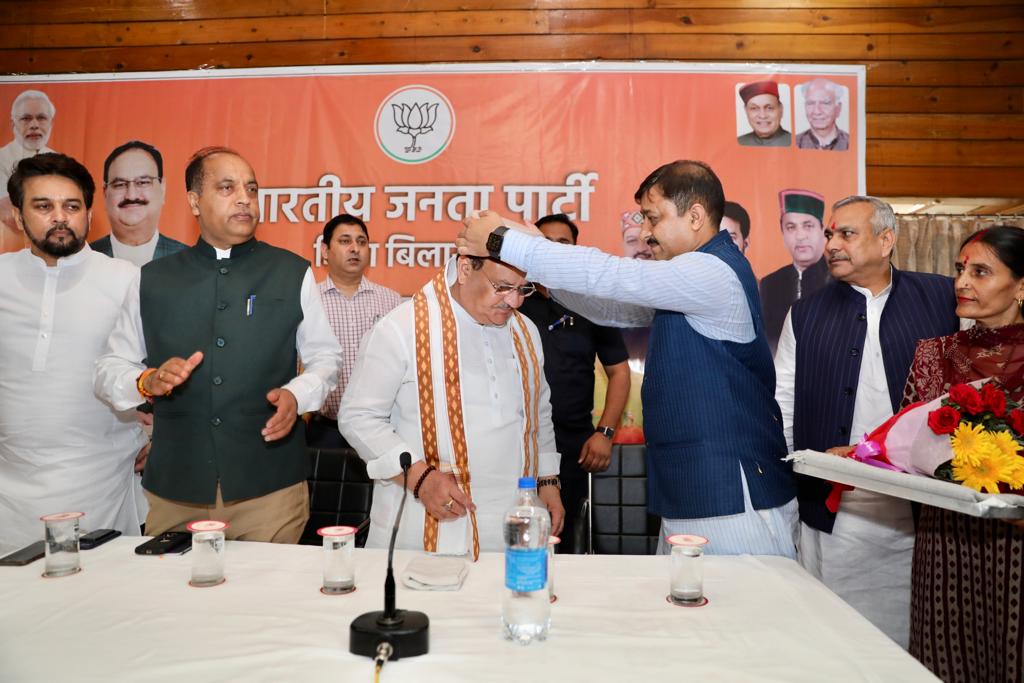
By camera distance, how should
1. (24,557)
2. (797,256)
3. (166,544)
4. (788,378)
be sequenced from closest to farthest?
(24,557), (166,544), (788,378), (797,256)

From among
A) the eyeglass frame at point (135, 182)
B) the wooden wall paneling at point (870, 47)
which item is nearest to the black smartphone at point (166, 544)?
the eyeglass frame at point (135, 182)

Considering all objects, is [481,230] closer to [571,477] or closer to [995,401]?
[995,401]

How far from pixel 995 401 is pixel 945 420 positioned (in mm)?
134

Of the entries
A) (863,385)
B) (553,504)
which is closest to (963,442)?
(863,385)

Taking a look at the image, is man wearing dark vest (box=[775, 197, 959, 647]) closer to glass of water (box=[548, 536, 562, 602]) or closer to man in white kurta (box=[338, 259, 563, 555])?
man in white kurta (box=[338, 259, 563, 555])

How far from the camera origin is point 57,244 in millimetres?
2826

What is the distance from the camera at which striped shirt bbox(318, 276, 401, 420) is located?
431 centimetres

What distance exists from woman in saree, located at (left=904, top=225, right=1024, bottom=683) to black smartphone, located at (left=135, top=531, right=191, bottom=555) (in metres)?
2.25

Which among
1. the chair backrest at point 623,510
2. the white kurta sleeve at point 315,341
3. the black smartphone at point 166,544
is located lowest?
the chair backrest at point 623,510

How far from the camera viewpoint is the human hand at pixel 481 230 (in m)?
2.23

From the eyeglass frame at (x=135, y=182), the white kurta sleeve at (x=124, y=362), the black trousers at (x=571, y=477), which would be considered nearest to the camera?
the white kurta sleeve at (x=124, y=362)

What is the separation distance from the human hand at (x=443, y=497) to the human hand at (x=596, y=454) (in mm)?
1443

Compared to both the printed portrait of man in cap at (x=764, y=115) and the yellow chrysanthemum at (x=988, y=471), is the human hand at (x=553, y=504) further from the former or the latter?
the printed portrait of man in cap at (x=764, y=115)

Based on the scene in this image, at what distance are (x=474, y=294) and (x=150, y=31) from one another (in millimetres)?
3806
